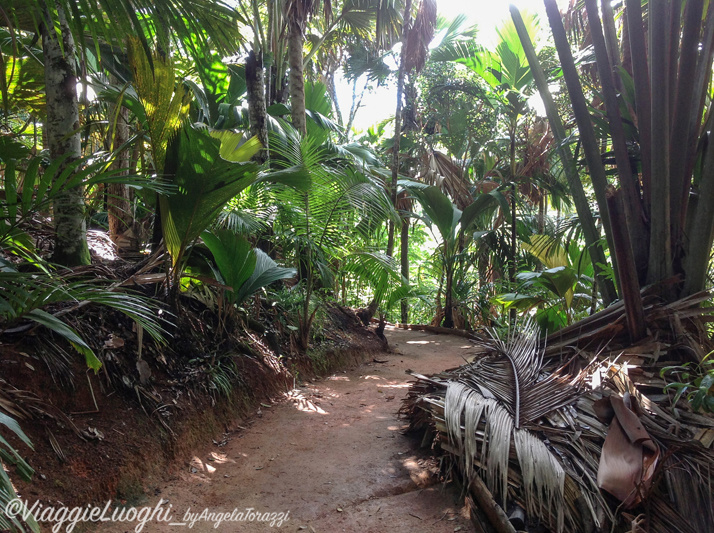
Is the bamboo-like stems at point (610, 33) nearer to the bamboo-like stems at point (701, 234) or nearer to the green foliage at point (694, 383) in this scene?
the bamboo-like stems at point (701, 234)

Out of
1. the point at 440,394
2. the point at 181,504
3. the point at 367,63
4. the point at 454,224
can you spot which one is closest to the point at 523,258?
the point at 454,224

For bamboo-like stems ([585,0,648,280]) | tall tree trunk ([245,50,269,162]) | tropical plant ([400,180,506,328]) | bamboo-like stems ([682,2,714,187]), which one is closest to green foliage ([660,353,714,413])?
bamboo-like stems ([585,0,648,280])

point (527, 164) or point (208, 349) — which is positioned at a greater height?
point (527, 164)

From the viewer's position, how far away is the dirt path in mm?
2572

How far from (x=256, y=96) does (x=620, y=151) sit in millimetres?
3743

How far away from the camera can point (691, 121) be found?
3.15 metres

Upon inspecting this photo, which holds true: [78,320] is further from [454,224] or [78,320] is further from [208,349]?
[454,224]

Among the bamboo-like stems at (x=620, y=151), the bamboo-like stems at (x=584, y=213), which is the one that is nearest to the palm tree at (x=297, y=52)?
the bamboo-like stems at (x=584, y=213)

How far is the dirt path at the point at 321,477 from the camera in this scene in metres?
2.57

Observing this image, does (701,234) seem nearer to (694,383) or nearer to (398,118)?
(694,383)

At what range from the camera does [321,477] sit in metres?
3.06

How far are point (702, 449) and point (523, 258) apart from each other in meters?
6.39

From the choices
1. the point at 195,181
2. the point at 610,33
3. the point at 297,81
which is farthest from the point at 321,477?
the point at 297,81

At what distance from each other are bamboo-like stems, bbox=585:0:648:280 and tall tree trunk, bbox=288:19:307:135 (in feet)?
14.4
